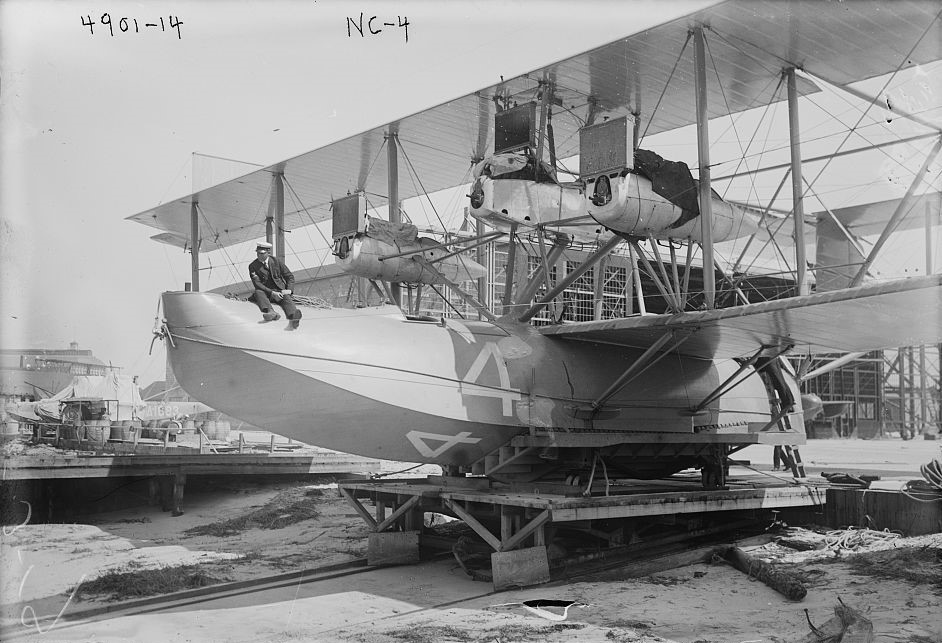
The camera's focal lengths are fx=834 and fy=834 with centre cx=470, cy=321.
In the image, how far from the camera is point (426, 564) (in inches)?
459

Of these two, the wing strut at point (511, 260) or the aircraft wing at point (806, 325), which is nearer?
the aircraft wing at point (806, 325)

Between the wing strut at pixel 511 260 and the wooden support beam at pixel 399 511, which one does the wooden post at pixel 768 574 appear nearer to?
the wooden support beam at pixel 399 511

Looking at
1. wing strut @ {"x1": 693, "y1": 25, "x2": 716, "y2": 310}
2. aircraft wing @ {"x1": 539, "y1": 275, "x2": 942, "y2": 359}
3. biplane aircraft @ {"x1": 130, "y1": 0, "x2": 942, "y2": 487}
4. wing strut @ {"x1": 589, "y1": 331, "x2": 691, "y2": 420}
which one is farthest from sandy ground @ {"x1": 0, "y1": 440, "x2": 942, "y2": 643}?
wing strut @ {"x1": 693, "y1": 25, "x2": 716, "y2": 310}

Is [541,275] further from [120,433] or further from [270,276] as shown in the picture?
[120,433]

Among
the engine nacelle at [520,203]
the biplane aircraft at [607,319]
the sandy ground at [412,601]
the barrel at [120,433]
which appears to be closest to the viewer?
the sandy ground at [412,601]

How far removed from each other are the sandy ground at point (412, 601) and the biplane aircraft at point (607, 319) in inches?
77.0

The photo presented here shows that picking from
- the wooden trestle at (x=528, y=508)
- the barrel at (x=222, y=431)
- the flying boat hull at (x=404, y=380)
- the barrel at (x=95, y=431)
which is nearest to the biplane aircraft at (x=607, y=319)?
the flying boat hull at (x=404, y=380)

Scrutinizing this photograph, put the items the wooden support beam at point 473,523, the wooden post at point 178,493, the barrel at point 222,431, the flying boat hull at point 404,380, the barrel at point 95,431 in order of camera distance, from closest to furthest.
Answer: the flying boat hull at point 404,380
the wooden support beam at point 473,523
the wooden post at point 178,493
the barrel at point 95,431
the barrel at point 222,431

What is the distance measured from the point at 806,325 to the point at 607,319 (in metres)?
2.69

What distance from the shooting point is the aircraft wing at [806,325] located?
9547 millimetres

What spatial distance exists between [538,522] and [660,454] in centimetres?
428

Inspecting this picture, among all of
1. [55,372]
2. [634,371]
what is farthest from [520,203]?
[55,372]

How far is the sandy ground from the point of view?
312 inches

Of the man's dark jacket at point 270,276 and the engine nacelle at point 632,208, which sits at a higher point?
the engine nacelle at point 632,208
